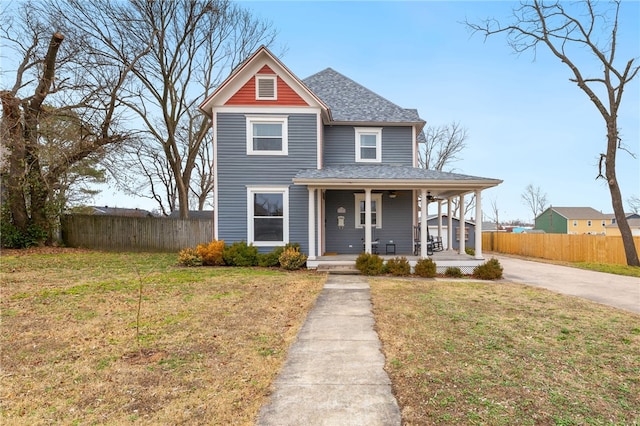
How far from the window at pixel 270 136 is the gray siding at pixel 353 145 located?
2272 millimetres

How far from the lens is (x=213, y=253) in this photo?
40.8 feet

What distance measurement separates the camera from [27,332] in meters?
5.19

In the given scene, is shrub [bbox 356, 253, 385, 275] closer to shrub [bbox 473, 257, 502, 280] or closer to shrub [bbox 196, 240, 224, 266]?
shrub [bbox 473, 257, 502, 280]

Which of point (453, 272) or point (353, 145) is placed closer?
point (453, 272)

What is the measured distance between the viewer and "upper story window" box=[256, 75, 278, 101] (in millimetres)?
12938

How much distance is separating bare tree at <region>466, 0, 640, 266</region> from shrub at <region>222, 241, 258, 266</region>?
1560 cm

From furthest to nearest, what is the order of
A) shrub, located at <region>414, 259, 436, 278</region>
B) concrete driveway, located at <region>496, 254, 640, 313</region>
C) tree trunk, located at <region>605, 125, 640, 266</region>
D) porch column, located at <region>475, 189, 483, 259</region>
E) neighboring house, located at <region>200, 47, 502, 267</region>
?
tree trunk, located at <region>605, 125, 640, 266</region> < neighboring house, located at <region>200, 47, 502, 267</region> < porch column, located at <region>475, 189, 483, 259</region> < shrub, located at <region>414, 259, 436, 278</region> < concrete driveway, located at <region>496, 254, 640, 313</region>

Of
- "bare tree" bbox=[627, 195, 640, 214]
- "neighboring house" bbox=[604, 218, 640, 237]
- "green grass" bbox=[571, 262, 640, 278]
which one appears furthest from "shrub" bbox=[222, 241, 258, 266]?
"bare tree" bbox=[627, 195, 640, 214]

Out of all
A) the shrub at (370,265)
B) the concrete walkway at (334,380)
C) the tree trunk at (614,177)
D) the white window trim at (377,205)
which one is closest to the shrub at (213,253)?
the shrub at (370,265)

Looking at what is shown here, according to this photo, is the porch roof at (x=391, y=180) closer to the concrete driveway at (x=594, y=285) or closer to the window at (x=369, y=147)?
the window at (x=369, y=147)

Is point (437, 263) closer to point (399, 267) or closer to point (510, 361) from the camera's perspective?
point (399, 267)

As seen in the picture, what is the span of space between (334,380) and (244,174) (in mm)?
10283

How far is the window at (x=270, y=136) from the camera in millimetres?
13008

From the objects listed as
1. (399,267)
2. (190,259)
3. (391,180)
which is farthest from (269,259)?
(391,180)
